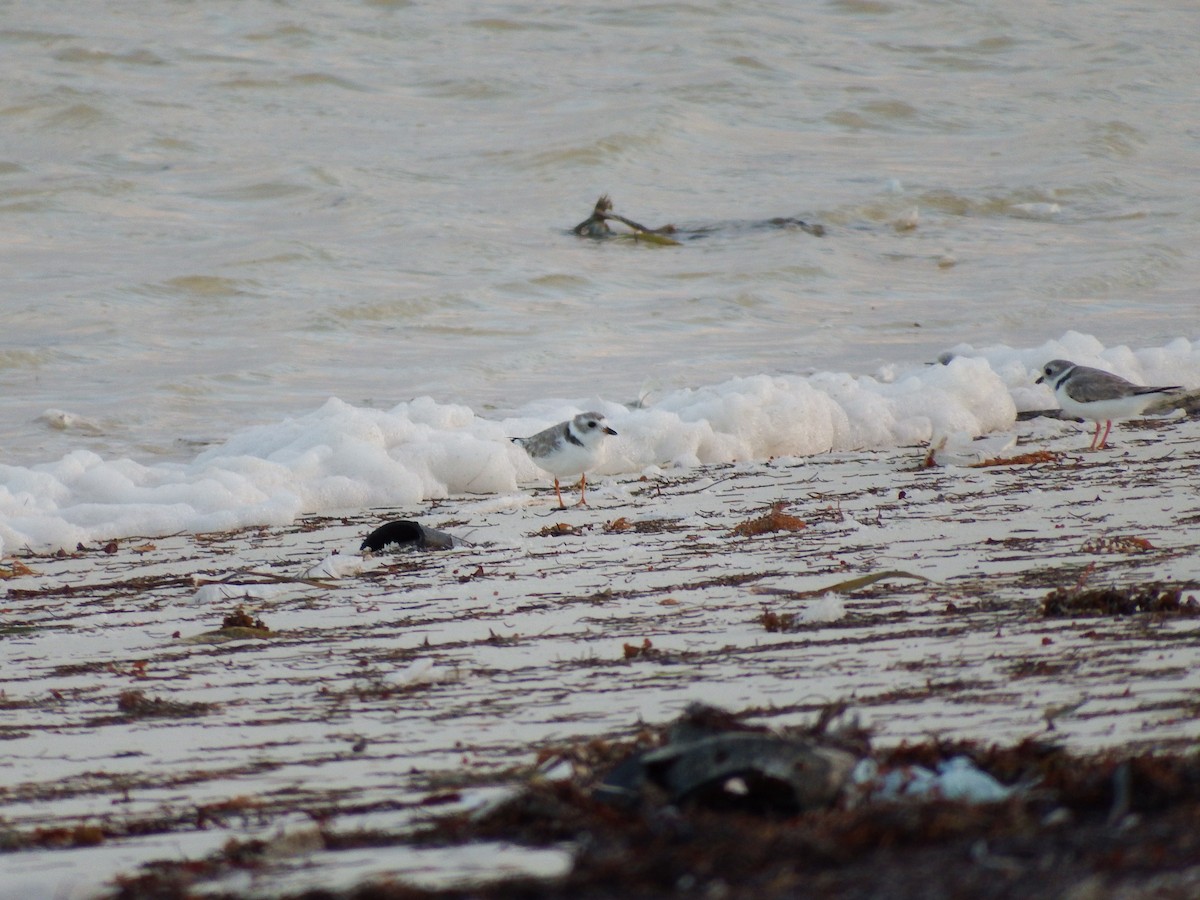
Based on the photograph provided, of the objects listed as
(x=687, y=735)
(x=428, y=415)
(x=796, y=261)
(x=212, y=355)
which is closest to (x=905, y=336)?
(x=796, y=261)

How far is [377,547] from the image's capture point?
5.23 metres

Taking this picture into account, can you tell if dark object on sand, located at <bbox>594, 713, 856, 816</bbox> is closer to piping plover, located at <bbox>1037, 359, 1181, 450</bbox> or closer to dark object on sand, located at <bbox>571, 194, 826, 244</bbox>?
piping plover, located at <bbox>1037, 359, 1181, 450</bbox>

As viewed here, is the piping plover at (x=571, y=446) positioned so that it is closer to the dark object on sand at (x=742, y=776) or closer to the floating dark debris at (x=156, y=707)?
the floating dark debris at (x=156, y=707)

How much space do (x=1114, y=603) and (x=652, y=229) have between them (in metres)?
11.4

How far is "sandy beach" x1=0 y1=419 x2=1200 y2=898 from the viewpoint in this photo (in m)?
2.37

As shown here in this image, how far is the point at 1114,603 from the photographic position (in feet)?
11.0

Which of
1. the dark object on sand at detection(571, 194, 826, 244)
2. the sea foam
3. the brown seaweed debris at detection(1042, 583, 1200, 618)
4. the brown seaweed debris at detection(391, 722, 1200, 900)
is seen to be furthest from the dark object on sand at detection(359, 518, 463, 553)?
the dark object on sand at detection(571, 194, 826, 244)

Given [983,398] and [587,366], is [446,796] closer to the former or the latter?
[983,398]

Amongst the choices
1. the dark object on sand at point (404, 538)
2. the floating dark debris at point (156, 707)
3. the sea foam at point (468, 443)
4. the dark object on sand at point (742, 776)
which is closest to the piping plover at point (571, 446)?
the sea foam at point (468, 443)

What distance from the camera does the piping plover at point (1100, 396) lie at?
23.8 feet

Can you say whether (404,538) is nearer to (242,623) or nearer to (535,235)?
(242,623)

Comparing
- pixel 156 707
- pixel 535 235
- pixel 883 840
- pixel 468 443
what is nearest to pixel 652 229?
pixel 535 235

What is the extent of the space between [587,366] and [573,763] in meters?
7.77

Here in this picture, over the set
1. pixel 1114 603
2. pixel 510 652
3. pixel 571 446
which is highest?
pixel 1114 603
